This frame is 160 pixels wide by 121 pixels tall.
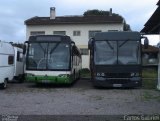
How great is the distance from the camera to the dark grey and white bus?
2403 centimetres

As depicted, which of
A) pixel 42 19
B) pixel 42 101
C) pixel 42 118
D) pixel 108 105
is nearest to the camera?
pixel 42 118

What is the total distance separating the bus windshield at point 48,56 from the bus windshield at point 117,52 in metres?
2.11

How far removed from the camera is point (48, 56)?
25.5 meters

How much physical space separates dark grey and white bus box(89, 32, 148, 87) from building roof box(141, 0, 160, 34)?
0.95 m

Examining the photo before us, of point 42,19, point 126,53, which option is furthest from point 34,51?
point 42,19

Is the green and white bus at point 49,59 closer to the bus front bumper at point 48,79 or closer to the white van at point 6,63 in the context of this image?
the bus front bumper at point 48,79

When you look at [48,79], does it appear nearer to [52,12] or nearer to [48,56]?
[48,56]

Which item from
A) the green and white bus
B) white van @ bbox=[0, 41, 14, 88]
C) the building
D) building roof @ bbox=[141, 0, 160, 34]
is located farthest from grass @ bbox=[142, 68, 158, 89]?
the building

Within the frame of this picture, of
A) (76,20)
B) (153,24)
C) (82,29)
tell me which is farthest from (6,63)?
(76,20)

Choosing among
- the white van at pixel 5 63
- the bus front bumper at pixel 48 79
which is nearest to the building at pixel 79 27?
the white van at pixel 5 63

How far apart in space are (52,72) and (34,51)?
1666 millimetres

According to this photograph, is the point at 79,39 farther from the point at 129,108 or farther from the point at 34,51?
the point at 129,108

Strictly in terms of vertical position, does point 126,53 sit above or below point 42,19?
below

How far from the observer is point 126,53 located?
24.3 m
